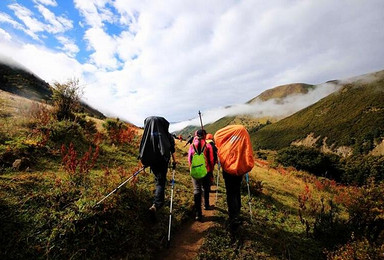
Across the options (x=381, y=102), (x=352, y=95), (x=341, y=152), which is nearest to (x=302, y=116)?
(x=352, y=95)

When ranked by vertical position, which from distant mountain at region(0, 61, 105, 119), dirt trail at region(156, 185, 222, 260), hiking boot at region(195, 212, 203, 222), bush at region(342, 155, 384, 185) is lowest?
bush at region(342, 155, 384, 185)

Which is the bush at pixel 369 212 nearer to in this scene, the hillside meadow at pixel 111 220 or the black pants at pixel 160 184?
the hillside meadow at pixel 111 220

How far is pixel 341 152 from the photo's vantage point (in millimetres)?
117375

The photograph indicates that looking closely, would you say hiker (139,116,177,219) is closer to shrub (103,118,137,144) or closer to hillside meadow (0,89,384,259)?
hillside meadow (0,89,384,259)

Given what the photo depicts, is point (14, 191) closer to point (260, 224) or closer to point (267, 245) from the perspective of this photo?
point (267, 245)

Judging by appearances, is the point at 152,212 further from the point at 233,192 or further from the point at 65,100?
the point at 65,100

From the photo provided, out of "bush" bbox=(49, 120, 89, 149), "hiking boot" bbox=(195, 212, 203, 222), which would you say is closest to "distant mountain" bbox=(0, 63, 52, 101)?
"bush" bbox=(49, 120, 89, 149)

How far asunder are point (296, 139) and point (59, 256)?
579 ft

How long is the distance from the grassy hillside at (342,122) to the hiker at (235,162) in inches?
5359

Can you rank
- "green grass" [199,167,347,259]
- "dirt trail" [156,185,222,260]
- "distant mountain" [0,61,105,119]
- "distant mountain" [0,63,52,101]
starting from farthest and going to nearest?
"distant mountain" [0,63,52,101], "distant mountain" [0,61,105,119], "green grass" [199,167,347,259], "dirt trail" [156,185,222,260]

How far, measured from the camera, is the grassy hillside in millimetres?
118312

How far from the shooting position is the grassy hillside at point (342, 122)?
388 feet

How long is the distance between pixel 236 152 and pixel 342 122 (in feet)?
560

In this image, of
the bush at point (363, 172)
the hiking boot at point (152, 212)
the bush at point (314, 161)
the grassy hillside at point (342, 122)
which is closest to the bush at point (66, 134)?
the hiking boot at point (152, 212)
